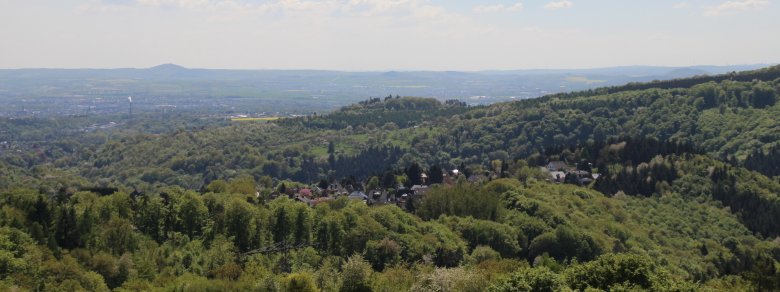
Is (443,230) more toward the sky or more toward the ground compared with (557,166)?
more toward the sky

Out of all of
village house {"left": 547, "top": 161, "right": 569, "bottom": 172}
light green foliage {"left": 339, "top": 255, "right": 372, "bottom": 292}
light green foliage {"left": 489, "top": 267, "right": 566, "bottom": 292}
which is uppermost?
light green foliage {"left": 489, "top": 267, "right": 566, "bottom": 292}

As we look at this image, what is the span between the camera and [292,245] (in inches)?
2606

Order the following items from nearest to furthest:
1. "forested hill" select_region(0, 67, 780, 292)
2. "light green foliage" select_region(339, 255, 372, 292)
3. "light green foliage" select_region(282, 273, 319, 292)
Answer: "light green foliage" select_region(282, 273, 319, 292) → "light green foliage" select_region(339, 255, 372, 292) → "forested hill" select_region(0, 67, 780, 292)

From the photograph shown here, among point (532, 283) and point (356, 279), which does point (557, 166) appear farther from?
point (532, 283)

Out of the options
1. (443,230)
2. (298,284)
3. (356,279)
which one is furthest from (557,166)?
(298,284)

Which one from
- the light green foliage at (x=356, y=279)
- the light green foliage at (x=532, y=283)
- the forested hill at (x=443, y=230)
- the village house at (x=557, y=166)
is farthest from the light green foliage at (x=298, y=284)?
the village house at (x=557, y=166)

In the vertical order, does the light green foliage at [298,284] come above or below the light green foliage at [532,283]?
below

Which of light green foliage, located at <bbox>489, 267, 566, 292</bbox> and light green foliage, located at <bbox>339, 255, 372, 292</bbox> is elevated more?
light green foliage, located at <bbox>489, 267, 566, 292</bbox>

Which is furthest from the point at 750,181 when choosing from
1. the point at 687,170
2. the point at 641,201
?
the point at 641,201

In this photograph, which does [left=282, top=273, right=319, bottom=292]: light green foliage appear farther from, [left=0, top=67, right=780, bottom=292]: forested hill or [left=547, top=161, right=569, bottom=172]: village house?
[left=547, top=161, right=569, bottom=172]: village house

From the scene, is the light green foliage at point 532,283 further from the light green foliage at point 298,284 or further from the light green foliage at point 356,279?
the light green foliage at point 298,284

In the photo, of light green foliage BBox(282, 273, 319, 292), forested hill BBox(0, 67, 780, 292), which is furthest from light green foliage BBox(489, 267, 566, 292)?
light green foliage BBox(282, 273, 319, 292)

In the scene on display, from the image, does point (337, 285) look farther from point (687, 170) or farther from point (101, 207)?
point (687, 170)

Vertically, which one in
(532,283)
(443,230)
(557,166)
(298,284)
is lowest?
(557,166)
